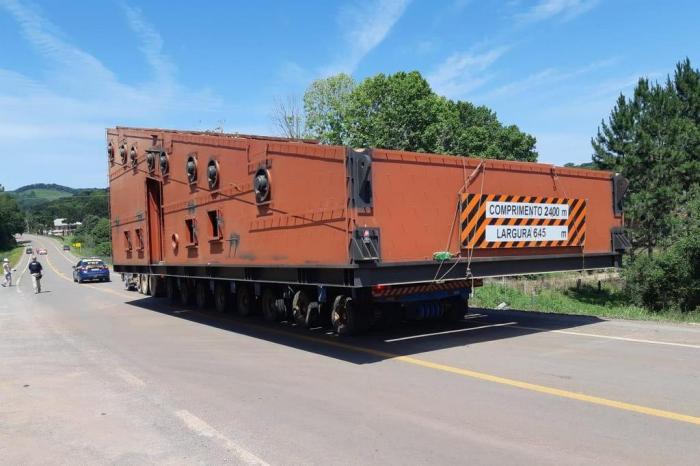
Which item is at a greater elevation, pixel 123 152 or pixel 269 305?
pixel 123 152

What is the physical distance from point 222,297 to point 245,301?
1426 mm

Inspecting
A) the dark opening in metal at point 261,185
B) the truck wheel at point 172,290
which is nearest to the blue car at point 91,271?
the truck wheel at point 172,290

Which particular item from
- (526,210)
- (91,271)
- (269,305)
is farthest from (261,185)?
(91,271)

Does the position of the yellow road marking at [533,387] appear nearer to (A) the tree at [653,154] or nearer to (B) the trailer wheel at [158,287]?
(B) the trailer wheel at [158,287]

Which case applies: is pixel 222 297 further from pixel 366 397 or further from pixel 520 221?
pixel 366 397

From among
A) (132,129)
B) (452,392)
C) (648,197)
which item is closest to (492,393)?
(452,392)

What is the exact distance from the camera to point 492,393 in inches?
239

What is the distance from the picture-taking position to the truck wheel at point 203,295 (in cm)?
1560

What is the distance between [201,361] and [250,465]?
4366mm

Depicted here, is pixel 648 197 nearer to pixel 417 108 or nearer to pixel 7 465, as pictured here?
pixel 417 108

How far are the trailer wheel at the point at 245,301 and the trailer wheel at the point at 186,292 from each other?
3641 millimetres

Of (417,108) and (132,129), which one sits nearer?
(132,129)

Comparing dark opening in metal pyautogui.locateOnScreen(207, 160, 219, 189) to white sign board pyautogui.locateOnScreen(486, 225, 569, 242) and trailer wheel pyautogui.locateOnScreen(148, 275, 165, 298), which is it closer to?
white sign board pyautogui.locateOnScreen(486, 225, 569, 242)

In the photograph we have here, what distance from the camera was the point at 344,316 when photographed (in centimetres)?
965
